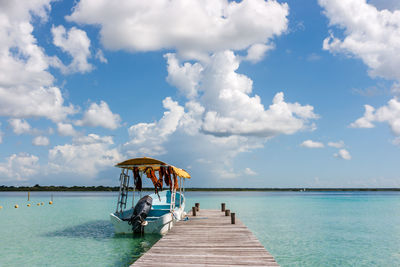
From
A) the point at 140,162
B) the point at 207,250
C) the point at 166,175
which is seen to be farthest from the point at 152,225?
the point at 207,250

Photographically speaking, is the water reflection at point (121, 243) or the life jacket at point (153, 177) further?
the life jacket at point (153, 177)

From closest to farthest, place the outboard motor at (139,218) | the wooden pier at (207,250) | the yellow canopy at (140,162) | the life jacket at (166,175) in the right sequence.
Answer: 1. the wooden pier at (207,250)
2. the outboard motor at (139,218)
3. the yellow canopy at (140,162)
4. the life jacket at (166,175)

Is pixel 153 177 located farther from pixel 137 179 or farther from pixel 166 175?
pixel 166 175

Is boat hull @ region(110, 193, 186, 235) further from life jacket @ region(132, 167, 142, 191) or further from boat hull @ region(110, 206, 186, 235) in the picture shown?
life jacket @ region(132, 167, 142, 191)

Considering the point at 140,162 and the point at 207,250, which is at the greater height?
the point at 140,162

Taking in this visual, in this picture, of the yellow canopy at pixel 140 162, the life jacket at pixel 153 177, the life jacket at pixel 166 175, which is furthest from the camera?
the life jacket at pixel 153 177

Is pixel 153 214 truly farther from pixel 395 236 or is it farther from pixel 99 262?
pixel 395 236

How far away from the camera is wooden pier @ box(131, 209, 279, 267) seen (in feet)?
31.1

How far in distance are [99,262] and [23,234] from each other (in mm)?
12108

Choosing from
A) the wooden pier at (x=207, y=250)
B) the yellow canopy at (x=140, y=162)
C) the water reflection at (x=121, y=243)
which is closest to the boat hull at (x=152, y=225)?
the water reflection at (x=121, y=243)

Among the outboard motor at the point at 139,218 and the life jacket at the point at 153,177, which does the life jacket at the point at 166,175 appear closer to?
the life jacket at the point at 153,177

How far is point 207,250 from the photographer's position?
11.2m

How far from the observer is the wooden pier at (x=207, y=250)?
31.1 ft

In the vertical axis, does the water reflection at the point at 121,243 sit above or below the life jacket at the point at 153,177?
below
